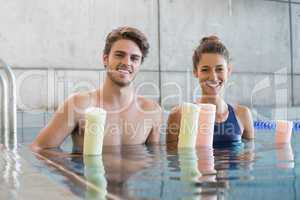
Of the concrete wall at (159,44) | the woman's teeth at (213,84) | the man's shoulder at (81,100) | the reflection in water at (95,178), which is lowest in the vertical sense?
the reflection in water at (95,178)

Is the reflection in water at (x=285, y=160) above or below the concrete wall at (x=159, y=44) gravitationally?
below

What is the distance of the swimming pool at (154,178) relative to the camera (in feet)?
2.66

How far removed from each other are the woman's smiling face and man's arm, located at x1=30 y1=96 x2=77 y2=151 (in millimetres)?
714

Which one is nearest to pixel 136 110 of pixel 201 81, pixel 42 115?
pixel 201 81

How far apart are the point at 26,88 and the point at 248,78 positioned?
3.17 m

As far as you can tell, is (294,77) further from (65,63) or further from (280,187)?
(280,187)

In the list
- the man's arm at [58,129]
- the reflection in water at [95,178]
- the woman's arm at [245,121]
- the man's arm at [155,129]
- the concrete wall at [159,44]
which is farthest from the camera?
the concrete wall at [159,44]

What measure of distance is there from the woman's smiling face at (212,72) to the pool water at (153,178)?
2.46 ft

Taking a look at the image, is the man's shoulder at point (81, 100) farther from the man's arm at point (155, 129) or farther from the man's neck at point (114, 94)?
the man's arm at point (155, 129)

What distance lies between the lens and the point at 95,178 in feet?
3.19

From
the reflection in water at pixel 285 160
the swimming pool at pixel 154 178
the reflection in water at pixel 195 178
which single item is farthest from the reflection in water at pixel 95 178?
the reflection in water at pixel 285 160

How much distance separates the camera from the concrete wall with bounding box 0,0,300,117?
458cm

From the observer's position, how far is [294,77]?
6094 millimetres

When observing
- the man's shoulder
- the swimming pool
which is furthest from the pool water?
the man's shoulder
